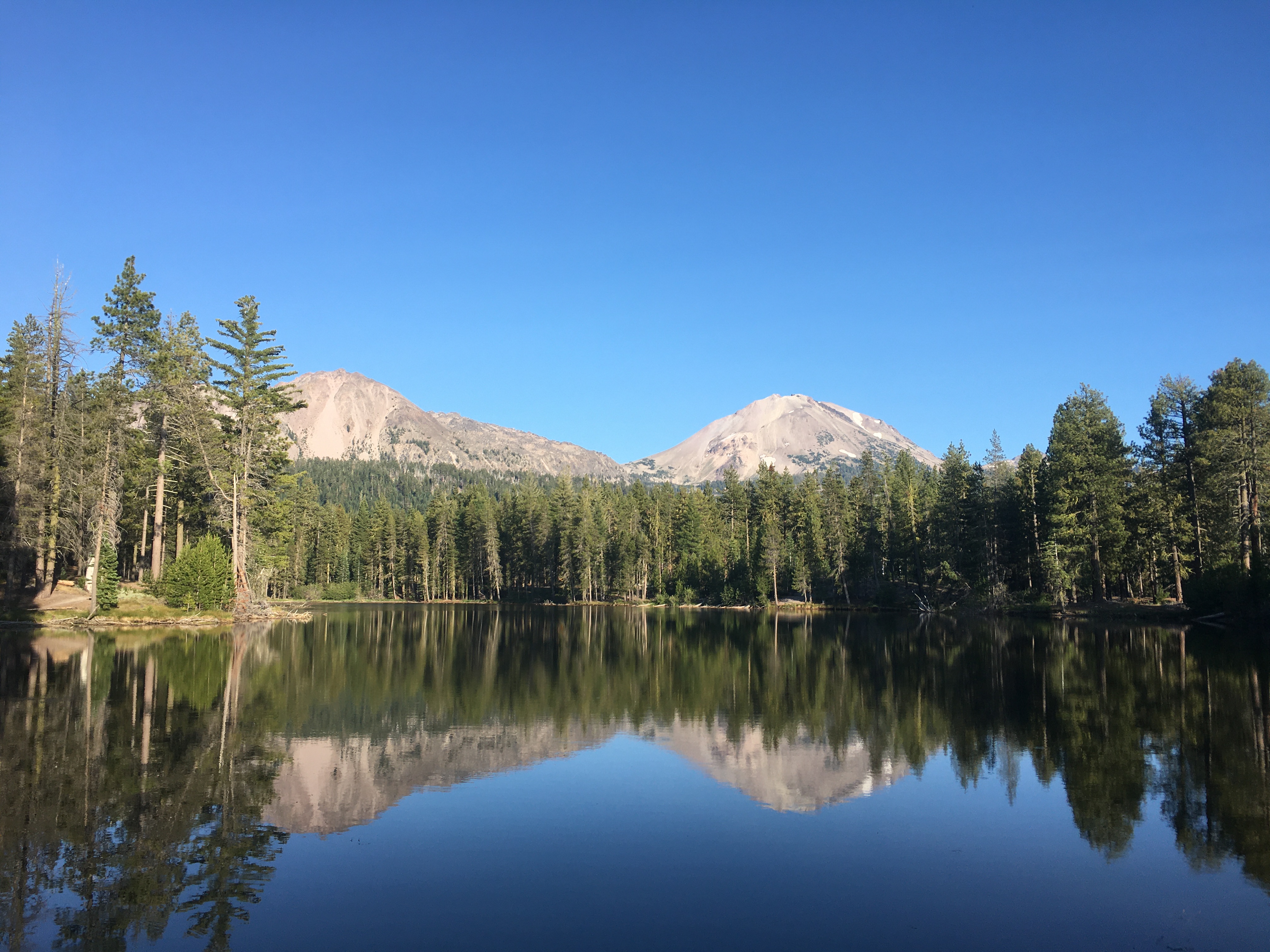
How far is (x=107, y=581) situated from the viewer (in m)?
46.2

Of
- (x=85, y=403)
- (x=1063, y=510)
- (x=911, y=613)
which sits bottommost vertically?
(x=911, y=613)

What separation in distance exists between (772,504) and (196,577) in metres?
78.6

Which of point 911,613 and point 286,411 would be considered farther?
point 911,613

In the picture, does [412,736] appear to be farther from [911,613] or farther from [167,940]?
[911,613]

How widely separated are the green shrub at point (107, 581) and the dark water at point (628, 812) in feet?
58.3

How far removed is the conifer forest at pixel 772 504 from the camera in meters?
46.1

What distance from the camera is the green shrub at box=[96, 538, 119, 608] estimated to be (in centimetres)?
4556

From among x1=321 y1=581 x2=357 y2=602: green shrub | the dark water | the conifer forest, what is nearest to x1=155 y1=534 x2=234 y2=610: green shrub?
the conifer forest

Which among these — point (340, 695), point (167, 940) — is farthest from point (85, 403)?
point (167, 940)

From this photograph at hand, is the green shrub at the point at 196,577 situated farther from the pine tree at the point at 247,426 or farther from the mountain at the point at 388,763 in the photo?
the mountain at the point at 388,763

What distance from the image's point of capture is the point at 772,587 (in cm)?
10206

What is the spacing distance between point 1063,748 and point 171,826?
1799 centimetres

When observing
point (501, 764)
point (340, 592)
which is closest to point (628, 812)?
point (501, 764)

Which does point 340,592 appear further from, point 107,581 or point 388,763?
point 388,763
